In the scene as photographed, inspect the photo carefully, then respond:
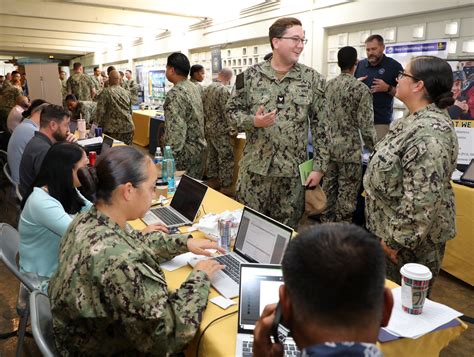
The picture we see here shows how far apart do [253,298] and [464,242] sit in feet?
7.10

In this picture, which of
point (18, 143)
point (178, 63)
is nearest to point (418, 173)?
point (178, 63)

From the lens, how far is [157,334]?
112 cm

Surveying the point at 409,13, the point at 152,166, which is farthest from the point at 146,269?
the point at 409,13

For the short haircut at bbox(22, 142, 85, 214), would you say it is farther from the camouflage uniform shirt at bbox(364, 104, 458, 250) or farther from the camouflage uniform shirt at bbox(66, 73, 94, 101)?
the camouflage uniform shirt at bbox(66, 73, 94, 101)

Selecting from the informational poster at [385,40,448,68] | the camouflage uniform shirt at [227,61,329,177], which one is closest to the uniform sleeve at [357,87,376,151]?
the informational poster at [385,40,448,68]

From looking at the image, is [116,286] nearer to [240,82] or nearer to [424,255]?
[424,255]

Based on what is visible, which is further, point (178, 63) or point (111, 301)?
point (178, 63)

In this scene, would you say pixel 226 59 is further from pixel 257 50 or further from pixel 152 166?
pixel 152 166

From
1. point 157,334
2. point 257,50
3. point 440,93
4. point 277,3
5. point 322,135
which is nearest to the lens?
point 157,334

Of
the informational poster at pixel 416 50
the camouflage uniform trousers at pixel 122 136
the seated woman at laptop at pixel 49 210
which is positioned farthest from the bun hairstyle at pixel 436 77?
the camouflage uniform trousers at pixel 122 136

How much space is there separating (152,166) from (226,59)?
20.9 feet

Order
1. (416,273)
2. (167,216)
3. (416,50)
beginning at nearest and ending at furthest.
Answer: (416,273)
(167,216)
(416,50)

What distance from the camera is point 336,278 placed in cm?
63

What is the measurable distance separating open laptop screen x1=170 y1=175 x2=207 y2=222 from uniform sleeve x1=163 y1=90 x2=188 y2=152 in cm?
102
